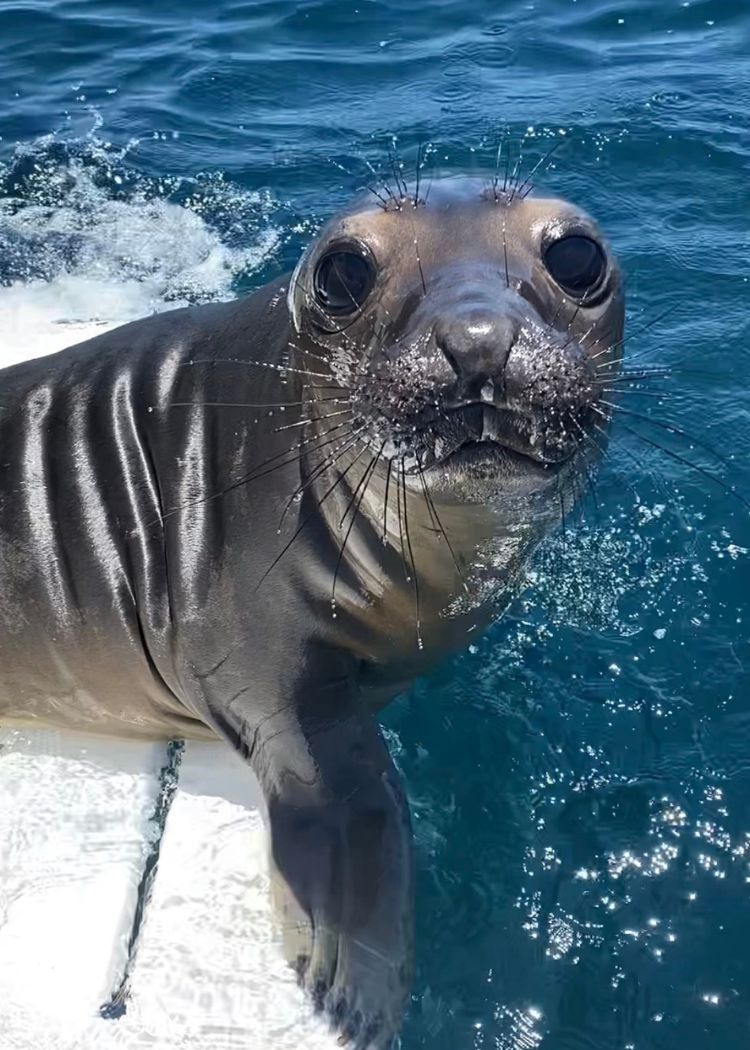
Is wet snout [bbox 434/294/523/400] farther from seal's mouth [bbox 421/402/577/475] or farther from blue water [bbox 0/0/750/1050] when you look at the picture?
blue water [bbox 0/0/750/1050]

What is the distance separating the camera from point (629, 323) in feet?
24.3

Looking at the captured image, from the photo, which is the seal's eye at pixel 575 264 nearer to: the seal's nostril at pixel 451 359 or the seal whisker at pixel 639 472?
the seal's nostril at pixel 451 359

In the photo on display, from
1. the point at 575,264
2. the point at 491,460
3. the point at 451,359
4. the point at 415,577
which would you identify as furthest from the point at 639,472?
the point at 451,359

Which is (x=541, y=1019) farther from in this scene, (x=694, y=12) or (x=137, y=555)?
(x=694, y=12)

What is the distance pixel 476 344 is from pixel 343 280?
83 centimetres

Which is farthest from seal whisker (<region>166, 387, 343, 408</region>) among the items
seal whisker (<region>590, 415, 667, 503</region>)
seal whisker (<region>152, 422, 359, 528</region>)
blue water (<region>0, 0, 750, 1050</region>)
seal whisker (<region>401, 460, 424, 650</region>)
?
seal whisker (<region>590, 415, 667, 503</region>)

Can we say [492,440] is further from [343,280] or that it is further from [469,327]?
[343,280]

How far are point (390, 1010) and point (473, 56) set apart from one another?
32.2ft

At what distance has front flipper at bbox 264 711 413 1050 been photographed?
3613 mm

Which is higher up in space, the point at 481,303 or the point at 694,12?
the point at 694,12

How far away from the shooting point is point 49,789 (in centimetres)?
439

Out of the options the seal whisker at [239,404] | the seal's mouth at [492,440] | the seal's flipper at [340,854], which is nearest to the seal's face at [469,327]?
the seal's mouth at [492,440]

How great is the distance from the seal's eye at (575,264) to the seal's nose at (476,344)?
66cm

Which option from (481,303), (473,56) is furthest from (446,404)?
(473,56)
